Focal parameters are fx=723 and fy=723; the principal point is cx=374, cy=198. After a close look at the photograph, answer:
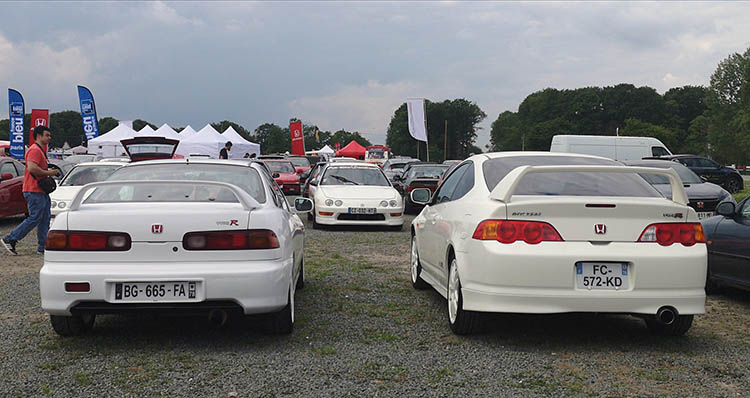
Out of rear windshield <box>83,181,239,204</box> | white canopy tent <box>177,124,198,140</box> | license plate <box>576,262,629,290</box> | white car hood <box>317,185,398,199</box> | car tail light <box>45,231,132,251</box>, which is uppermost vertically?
white canopy tent <box>177,124,198,140</box>

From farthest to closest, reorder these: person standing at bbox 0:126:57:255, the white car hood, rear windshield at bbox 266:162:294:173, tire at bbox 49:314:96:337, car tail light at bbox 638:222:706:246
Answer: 1. rear windshield at bbox 266:162:294:173
2. the white car hood
3. person standing at bbox 0:126:57:255
4. tire at bbox 49:314:96:337
5. car tail light at bbox 638:222:706:246

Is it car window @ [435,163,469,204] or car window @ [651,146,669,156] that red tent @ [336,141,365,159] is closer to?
car window @ [651,146,669,156]

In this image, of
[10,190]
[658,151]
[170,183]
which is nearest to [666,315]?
[170,183]

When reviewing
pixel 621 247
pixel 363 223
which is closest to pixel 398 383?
pixel 621 247

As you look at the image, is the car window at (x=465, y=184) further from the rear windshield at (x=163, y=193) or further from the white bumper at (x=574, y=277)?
the rear windshield at (x=163, y=193)

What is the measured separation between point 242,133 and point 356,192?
148 meters

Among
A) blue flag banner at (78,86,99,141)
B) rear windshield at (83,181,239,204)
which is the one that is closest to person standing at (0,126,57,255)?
rear windshield at (83,181,239,204)

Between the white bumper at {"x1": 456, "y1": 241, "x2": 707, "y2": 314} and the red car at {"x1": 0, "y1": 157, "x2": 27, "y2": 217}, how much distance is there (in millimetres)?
12580

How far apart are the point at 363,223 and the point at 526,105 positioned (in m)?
122

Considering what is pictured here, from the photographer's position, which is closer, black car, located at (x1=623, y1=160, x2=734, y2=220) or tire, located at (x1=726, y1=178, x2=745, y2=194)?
black car, located at (x1=623, y1=160, x2=734, y2=220)

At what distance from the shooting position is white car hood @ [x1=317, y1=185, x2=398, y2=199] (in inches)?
567

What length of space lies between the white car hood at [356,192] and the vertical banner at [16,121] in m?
20.7

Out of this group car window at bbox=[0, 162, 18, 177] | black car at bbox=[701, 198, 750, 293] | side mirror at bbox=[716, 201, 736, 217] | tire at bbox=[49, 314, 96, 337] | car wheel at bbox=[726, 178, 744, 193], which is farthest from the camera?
car wheel at bbox=[726, 178, 744, 193]

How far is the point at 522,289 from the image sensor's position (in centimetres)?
471
